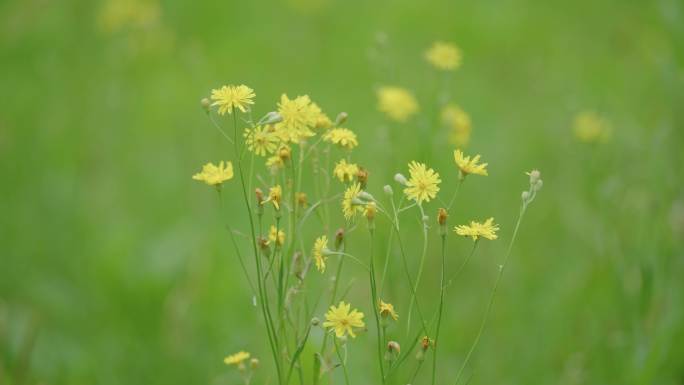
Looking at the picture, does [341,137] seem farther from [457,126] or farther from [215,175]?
[457,126]

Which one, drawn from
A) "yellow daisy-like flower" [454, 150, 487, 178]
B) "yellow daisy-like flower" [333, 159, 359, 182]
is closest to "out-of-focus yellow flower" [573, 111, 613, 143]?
"yellow daisy-like flower" [454, 150, 487, 178]

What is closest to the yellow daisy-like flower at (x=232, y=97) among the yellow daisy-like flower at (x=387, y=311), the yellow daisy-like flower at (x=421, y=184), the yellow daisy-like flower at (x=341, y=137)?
the yellow daisy-like flower at (x=341, y=137)

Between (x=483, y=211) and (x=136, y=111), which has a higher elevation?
(x=136, y=111)

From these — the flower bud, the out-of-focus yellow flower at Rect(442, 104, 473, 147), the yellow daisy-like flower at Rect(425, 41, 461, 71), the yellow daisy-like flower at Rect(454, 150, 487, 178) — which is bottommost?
the flower bud

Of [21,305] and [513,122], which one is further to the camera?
[513,122]

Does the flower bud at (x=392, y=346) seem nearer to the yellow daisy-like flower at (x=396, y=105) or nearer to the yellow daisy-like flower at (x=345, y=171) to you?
the yellow daisy-like flower at (x=345, y=171)

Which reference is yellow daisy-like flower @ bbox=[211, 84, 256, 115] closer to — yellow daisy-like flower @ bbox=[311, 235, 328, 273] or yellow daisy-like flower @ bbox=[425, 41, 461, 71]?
yellow daisy-like flower @ bbox=[311, 235, 328, 273]

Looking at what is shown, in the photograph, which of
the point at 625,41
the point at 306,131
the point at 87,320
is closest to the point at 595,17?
the point at 625,41

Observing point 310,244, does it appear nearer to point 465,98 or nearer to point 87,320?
point 87,320
